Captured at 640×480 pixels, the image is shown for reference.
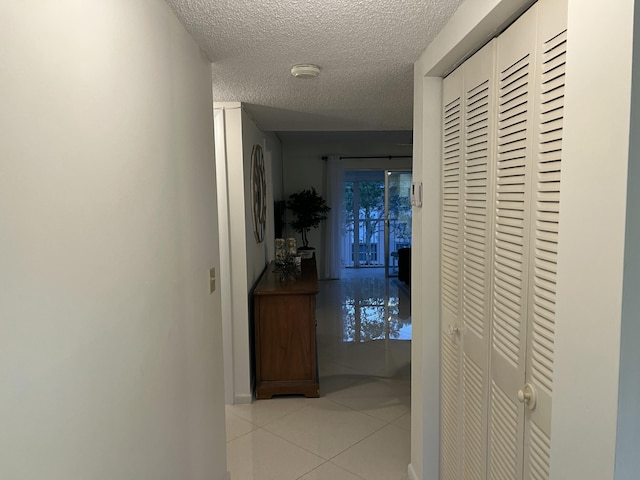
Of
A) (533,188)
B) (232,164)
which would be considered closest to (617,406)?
(533,188)

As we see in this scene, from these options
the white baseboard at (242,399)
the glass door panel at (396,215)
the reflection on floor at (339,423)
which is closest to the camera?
the reflection on floor at (339,423)

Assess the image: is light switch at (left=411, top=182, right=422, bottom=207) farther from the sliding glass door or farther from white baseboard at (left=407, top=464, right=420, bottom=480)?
the sliding glass door

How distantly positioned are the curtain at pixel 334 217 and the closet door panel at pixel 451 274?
5.59m

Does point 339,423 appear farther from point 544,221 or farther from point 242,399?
point 544,221

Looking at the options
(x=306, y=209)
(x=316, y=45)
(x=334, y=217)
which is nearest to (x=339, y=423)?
(x=316, y=45)

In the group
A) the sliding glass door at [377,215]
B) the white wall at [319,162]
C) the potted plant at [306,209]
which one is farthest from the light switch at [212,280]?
the sliding glass door at [377,215]

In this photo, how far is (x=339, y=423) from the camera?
115 inches

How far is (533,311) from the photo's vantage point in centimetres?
120

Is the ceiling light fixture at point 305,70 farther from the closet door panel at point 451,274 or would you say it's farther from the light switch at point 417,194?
the light switch at point 417,194

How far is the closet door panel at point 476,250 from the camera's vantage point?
148 cm

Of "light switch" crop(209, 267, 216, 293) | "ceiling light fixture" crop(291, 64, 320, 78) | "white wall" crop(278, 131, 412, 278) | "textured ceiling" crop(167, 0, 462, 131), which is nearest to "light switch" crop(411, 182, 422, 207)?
"textured ceiling" crop(167, 0, 462, 131)

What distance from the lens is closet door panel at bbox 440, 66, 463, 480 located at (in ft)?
5.80

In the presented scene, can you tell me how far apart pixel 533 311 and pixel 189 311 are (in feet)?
3.72

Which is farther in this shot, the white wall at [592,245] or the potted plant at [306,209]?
the potted plant at [306,209]
